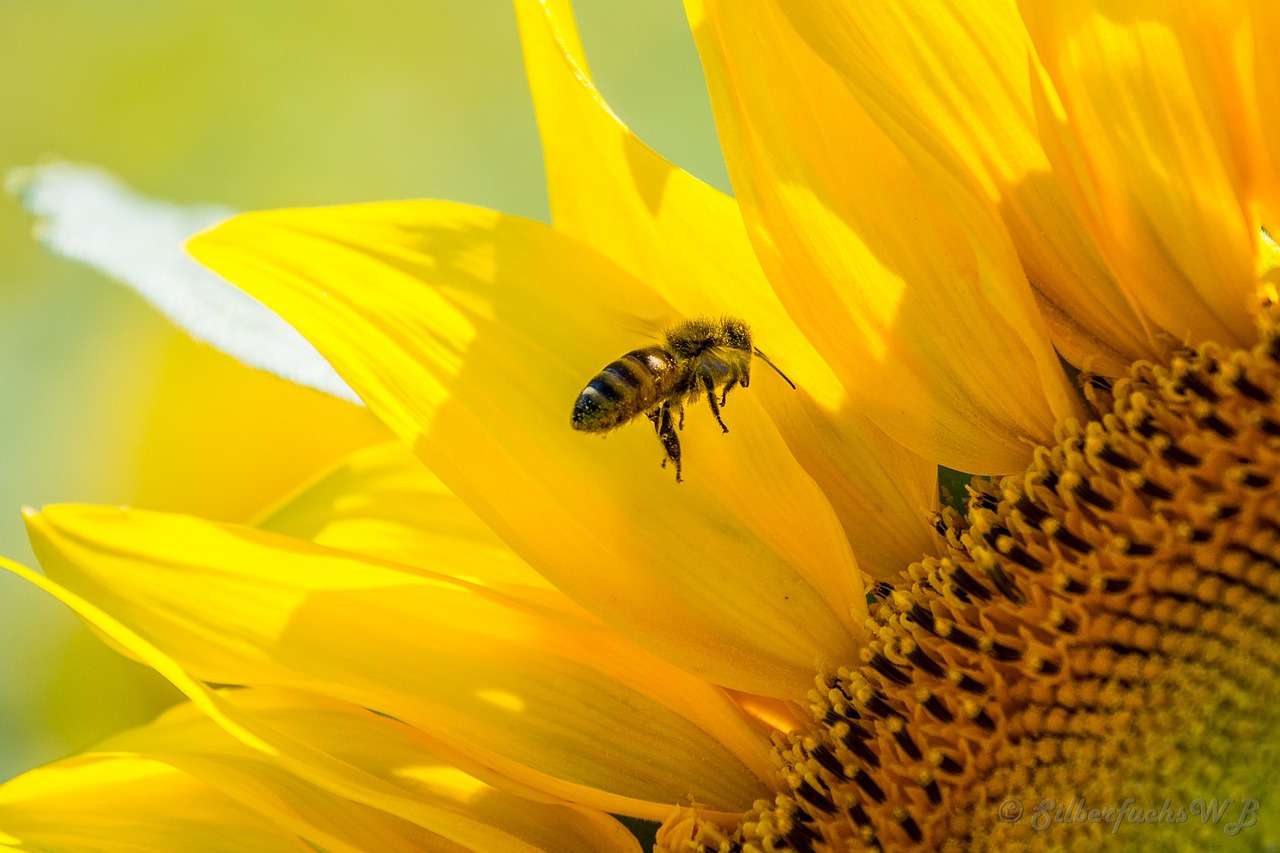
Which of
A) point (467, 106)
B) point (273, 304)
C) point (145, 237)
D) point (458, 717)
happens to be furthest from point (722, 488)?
point (467, 106)

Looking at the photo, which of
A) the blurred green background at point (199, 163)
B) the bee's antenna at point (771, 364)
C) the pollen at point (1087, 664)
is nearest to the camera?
the pollen at point (1087, 664)

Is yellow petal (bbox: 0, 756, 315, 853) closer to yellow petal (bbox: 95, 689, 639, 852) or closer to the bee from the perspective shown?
yellow petal (bbox: 95, 689, 639, 852)

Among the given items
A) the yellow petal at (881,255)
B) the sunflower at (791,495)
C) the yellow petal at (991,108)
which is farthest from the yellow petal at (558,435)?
the yellow petal at (991,108)

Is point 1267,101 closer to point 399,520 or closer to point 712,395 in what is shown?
point 712,395

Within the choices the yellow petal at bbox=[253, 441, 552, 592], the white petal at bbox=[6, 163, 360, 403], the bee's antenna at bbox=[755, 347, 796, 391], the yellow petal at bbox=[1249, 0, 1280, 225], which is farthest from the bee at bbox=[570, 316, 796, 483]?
the yellow petal at bbox=[1249, 0, 1280, 225]

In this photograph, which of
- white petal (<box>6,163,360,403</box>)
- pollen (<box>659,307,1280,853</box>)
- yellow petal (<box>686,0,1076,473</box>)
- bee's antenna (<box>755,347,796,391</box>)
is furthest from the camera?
white petal (<box>6,163,360,403</box>)

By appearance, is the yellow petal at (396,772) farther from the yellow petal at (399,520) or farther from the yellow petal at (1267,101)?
the yellow petal at (1267,101)
